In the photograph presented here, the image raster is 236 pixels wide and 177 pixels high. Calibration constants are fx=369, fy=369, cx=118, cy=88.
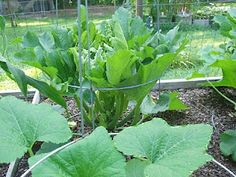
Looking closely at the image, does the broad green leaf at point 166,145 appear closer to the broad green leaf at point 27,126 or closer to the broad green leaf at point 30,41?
the broad green leaf at point 27,126

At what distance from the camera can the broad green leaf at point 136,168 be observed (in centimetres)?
85

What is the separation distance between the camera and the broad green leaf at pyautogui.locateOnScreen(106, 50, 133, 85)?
3.59 feet

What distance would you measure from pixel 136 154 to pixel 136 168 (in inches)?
3.5

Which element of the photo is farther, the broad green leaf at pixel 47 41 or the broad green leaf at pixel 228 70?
the broad green leaf at pixel 47 41

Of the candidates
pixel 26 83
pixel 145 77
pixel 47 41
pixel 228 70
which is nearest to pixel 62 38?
pixel 47 41

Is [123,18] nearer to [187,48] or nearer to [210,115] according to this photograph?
[210,115]

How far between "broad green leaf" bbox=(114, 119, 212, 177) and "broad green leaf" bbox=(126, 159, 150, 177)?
0.17ft

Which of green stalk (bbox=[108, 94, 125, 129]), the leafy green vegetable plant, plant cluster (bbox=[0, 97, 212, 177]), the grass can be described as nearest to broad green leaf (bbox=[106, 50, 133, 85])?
the leafy green vegetable plant

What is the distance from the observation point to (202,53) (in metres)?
1.63

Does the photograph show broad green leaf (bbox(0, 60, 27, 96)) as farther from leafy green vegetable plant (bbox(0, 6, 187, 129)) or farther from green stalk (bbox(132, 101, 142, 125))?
green stalk (bbox(132, 101, 142, 125))

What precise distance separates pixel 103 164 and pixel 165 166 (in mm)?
124

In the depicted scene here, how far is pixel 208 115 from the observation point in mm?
1614

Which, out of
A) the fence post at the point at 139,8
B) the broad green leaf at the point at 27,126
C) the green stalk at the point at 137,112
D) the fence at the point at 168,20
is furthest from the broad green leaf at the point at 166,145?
the fence at the point at 168,20

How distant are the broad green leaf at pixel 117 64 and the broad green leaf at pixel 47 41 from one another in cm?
37
